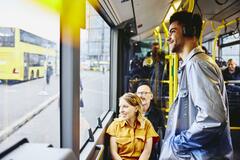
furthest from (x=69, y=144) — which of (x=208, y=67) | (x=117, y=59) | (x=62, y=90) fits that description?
(x=117, y=59)

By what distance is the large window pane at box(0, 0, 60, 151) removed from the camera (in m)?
1.06

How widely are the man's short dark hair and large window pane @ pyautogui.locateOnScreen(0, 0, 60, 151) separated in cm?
73

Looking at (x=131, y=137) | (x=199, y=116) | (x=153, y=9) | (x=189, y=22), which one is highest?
(x=153, y=9)

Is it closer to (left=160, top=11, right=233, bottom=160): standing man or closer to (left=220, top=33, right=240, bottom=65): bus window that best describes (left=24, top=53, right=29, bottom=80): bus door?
(left=160, top=11, right=233, bottom=160): standing man

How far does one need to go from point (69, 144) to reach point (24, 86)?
52cm

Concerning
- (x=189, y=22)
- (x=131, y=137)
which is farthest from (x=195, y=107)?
(x=131, y=137)

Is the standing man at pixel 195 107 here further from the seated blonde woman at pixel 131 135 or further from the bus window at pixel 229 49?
the bus window at pixel 229 49

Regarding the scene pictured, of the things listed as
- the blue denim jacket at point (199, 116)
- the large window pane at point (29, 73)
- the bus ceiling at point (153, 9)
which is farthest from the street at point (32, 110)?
the bus ceiling at point (153, 9)

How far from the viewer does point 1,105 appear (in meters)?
1.05

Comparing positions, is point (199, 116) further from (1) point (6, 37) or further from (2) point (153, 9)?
(2) point (153, 9)

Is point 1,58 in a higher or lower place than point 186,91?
higher

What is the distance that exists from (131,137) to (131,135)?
19 millimetres

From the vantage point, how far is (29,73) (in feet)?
4.24

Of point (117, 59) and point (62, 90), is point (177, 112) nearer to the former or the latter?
point (62, 90)
